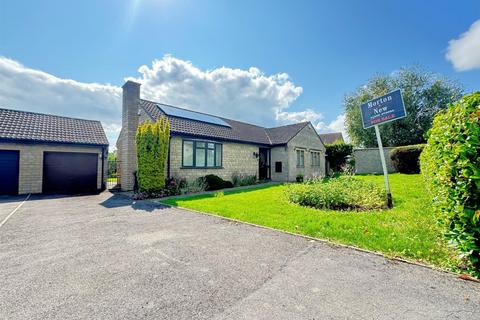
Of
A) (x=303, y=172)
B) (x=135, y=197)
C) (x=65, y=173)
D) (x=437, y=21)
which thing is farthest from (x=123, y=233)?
(x=303, y=172)

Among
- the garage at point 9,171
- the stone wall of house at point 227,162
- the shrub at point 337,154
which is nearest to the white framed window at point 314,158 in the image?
the shrub at point 337,154

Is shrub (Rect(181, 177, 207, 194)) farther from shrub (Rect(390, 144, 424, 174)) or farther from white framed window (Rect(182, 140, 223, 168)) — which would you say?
shrub (Rect(390, 144, 424, 174))

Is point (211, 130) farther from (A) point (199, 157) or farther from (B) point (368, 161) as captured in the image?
Answer: (B) point (368, 161)

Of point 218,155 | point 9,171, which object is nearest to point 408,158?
point 218,155

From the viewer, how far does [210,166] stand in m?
14.2

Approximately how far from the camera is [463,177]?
2.95 m

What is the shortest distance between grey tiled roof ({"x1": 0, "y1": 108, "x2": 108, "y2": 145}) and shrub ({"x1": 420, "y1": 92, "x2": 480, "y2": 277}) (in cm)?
1613

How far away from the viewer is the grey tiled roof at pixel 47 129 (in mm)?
11438

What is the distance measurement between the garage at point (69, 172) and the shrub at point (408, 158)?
2263 centimetres

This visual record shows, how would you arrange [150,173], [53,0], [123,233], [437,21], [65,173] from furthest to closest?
[65,173] → [150,173] → [437,21] → [53,0] → [123,233]

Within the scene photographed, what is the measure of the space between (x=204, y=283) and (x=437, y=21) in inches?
564

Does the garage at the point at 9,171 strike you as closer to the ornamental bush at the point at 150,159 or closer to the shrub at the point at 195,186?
the ornamental bush at the point at 150,159

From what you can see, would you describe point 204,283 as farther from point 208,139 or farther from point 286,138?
point 286,138

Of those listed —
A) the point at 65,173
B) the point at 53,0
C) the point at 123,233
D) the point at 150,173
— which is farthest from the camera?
the point at 65,173
